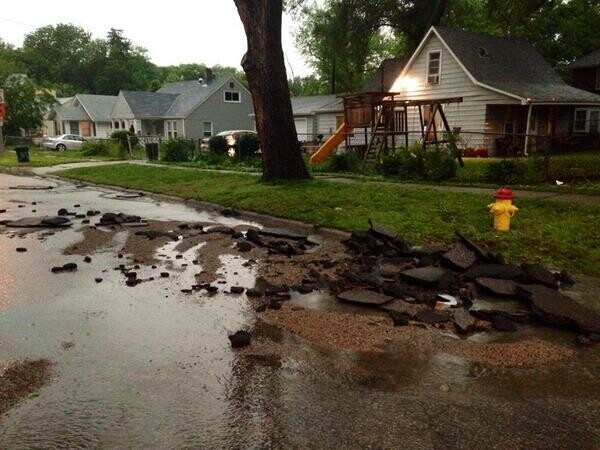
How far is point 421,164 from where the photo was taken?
14648mm

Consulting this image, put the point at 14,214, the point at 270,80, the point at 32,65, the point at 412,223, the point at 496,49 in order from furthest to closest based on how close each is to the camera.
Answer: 1. the point at 32,65
2. the point at 496,49
3. the point at 270,80
4. the point at 14,214
5. the point at 412,223

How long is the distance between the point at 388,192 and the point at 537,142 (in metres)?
15.3

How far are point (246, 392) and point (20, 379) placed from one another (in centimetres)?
173

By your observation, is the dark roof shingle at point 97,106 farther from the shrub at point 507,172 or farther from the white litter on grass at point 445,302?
the white litter on grass at point 445,302

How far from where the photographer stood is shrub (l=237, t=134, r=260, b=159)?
23.8m

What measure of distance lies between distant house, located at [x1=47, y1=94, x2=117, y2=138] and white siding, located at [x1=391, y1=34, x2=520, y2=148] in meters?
44.3

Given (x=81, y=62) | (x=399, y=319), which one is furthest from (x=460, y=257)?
(x=81, y=62)

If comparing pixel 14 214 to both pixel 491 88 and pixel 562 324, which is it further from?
pixel 491 88

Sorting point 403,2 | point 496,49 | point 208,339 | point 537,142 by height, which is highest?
point 403,2

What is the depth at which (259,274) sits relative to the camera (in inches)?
265

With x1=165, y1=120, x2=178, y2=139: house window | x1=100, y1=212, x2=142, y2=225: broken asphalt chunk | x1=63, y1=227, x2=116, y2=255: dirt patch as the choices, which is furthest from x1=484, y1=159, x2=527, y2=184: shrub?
x1=165, y1=120, x2=178, y2=139: house window

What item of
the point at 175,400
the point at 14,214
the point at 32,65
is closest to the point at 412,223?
the point at 175,400

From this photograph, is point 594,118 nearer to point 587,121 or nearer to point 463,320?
point 587,121

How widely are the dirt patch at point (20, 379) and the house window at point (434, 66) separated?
2744cm
